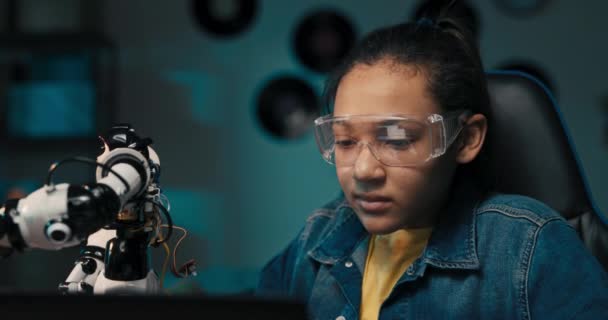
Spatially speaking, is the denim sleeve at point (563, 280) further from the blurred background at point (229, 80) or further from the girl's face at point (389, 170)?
the blurred background at point (229, 80)

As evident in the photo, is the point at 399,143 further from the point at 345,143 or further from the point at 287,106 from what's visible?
the point at 287,106

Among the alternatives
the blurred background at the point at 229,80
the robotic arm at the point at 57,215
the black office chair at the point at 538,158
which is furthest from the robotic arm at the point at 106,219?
the blurred background at the point at 229,80

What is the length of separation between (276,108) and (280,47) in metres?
0.34

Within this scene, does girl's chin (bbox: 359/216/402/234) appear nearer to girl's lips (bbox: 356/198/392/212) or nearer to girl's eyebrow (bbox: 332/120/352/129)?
girl's lips (bbox: 356/198/392/212)

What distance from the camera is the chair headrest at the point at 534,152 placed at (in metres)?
1.17

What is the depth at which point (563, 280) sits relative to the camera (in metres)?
0.85

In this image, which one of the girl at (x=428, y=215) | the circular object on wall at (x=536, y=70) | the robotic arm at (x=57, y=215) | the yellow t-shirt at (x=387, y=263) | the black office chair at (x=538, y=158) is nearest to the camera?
the robotic arm at (x=57, y=215)

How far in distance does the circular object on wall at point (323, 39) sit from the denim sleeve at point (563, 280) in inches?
86.2

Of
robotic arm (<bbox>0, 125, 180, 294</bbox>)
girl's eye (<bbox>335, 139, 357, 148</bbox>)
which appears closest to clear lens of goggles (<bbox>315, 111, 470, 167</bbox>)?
girl's eye (<bbox>335, 139, 357, 148</bbox>)

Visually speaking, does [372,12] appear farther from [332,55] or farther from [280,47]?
[280,47]

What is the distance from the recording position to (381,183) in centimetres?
96

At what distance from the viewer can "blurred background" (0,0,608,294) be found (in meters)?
2.83

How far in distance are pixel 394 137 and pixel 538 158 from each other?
1.39 ft

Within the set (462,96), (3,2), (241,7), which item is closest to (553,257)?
(462,96)
